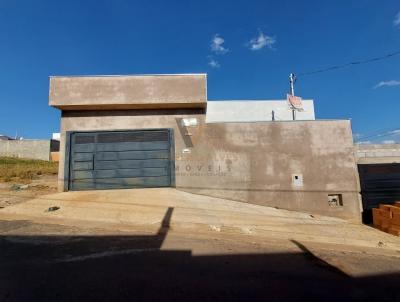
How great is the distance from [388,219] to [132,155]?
359 inches

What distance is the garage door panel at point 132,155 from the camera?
37.2 ft

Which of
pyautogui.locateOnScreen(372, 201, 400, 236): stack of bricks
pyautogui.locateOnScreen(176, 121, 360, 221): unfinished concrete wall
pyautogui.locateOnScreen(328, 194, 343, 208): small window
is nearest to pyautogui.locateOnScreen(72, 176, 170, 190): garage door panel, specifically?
pyautogui.locateOnScreen(176, 121, 360, 221): unfinished concrete wall

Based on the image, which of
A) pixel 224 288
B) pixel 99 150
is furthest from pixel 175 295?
pixel 99 150

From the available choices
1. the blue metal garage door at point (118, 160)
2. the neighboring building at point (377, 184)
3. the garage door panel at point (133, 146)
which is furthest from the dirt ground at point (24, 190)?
the neighboring building at point (377, 184)

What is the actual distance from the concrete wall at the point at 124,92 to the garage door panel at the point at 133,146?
57.7 inches

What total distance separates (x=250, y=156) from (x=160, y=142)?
355 cm

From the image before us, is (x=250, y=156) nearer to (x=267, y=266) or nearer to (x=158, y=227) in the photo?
(x=158, y=227)

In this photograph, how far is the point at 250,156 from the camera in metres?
11.4

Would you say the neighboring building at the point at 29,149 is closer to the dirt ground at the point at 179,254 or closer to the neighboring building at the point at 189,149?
the neighboring building at the point at 189,149

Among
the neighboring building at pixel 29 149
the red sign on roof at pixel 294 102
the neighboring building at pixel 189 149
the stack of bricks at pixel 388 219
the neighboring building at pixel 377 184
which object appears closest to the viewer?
the stack of bricks at pixel 388 219

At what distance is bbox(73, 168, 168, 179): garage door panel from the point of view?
1123 centimetres

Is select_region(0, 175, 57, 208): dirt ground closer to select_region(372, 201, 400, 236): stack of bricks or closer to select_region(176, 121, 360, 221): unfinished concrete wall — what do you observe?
select_region(176, 121, 360, 221): unfinished concrete wall

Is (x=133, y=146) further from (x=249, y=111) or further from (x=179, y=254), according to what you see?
(x=249, y=111)

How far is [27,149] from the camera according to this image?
3192cm
